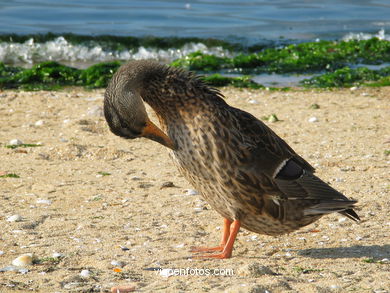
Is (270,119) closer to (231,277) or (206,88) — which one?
(206,88)

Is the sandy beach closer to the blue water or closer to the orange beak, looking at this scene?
the orange beak

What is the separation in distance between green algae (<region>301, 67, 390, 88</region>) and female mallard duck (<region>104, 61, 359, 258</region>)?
850 cm

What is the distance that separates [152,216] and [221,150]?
1.64 metres

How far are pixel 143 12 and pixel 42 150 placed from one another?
16041 mm

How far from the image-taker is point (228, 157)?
18.8 ft

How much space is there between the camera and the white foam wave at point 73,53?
1897 centimetres

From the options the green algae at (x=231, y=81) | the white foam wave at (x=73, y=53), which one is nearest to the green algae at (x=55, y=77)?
the green algae at (x=231, y=81)

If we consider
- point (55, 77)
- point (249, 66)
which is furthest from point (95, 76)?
point (249, 66)

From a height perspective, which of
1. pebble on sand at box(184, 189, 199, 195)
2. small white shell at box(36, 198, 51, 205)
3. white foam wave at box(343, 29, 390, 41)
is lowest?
small white shell at box(36, 198, 51, 205)

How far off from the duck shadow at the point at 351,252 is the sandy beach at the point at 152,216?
17mm

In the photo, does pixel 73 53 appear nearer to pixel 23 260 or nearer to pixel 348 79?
pixel 348 79

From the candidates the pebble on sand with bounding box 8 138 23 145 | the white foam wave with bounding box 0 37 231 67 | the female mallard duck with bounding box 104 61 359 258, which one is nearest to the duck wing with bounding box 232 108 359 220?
the female mallard duck with bounding box 104 61 359 258

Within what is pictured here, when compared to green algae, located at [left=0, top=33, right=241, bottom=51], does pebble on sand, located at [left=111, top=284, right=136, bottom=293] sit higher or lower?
lower

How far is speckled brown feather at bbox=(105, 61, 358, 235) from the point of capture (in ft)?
Answer: 18.8
